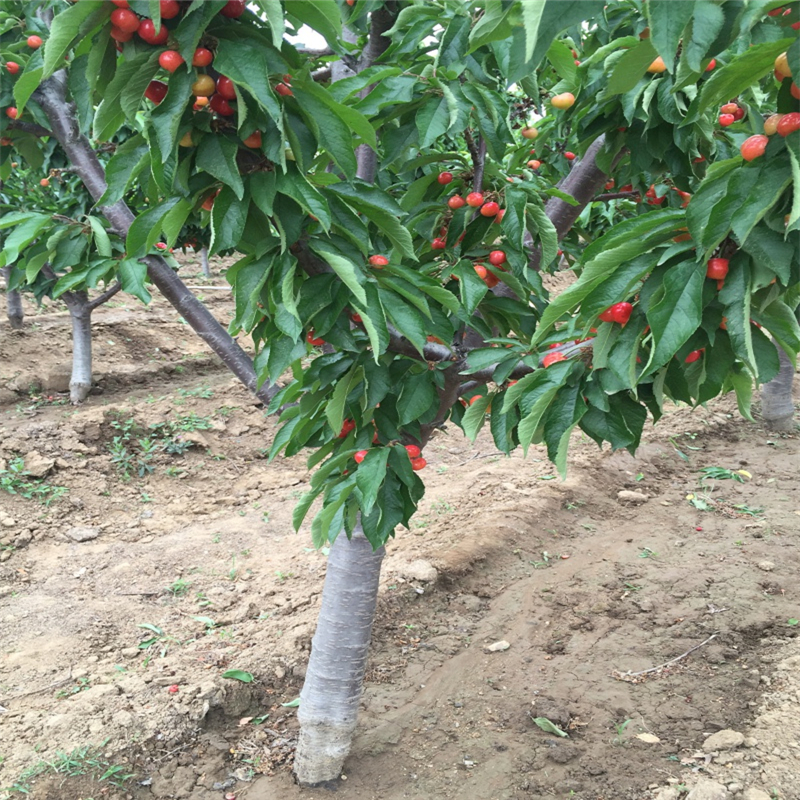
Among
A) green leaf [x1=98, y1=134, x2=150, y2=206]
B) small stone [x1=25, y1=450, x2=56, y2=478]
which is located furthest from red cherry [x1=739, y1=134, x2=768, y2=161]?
small stone [x1=25, y1=450, x2=56, y2=478]

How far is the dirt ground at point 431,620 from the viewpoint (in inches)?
101

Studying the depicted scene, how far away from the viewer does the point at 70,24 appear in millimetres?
1114

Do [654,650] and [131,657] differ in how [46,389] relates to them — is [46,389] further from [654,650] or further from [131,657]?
[654,650]

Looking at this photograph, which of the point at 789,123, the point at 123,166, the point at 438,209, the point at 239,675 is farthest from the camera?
the point at 239,675

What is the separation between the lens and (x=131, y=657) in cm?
324

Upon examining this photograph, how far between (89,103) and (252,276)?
1.41 feet

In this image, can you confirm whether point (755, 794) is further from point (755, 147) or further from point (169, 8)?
point (169, 8)

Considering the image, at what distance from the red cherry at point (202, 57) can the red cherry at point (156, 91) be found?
0.12m

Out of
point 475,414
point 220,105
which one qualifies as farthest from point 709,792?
point 220,105

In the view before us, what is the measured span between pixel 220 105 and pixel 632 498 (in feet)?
13.9

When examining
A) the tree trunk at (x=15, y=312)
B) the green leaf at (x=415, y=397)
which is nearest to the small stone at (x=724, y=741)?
the green leaf at (x=415, y=397)

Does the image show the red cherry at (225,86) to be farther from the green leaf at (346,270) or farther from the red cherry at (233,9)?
the green leaf at (346,270)

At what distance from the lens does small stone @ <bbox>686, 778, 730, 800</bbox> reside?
2227 mm

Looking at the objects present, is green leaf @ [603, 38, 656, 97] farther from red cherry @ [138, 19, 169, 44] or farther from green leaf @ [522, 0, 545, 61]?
red cherry @ [138, 19, 169, 44]
